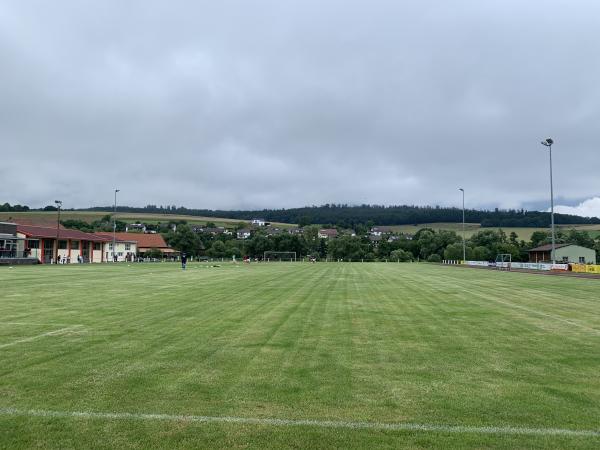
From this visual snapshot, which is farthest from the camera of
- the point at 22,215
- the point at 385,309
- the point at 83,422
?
the point at 22,215

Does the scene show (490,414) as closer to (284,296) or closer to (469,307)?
(469,307)

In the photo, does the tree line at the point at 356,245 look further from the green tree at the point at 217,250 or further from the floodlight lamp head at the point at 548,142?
the floodlight lamp head at the point at 548,142

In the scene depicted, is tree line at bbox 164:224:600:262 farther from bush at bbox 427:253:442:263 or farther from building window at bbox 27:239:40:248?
building window at bbox 27:239:40:248

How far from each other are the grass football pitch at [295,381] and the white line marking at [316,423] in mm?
23

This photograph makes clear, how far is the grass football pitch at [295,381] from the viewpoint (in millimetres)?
5172

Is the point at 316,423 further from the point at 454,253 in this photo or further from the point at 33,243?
the point at 454,253

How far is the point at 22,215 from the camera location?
143125 mm

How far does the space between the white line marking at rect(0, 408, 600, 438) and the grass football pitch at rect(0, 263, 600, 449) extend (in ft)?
0.07

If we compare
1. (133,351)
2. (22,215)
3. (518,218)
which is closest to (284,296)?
(133,351)

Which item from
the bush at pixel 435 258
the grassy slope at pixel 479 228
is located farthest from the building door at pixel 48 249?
the grassy slope at pixel 479 228

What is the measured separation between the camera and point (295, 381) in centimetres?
700

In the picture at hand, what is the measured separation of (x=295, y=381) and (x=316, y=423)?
1.58m

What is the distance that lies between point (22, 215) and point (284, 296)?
147 meters

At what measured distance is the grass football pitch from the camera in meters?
5.17
